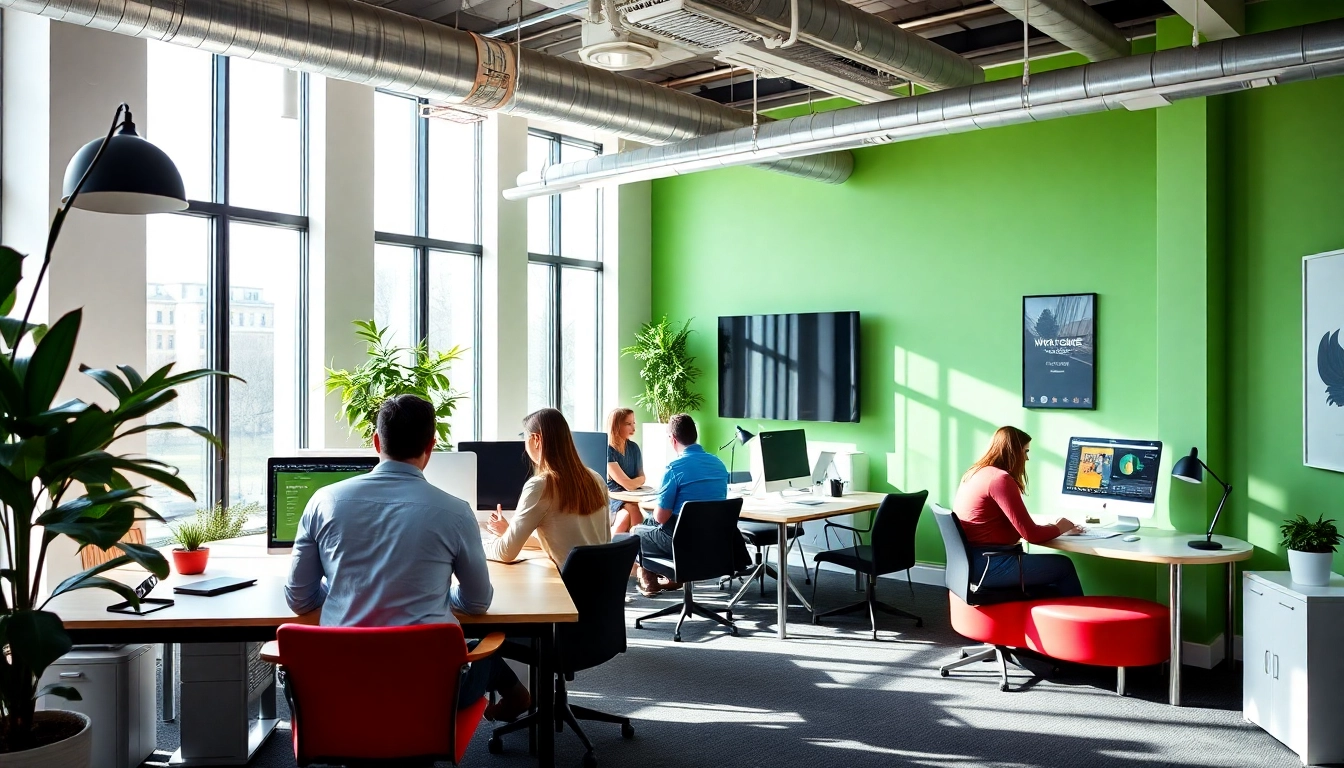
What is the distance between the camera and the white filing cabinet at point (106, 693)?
147 inches

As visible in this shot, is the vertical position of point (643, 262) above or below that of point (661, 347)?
above

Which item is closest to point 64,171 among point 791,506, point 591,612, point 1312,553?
point 591,612

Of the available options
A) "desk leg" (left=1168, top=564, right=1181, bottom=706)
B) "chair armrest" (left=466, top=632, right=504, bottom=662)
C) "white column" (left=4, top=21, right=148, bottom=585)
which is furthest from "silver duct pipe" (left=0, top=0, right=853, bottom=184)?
"desk leg" (left=1168, top=564, right=1181, bottom=706)

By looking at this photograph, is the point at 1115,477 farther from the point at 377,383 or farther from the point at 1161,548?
the point at 377,383

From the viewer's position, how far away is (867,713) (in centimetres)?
467

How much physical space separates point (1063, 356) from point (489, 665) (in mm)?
4911

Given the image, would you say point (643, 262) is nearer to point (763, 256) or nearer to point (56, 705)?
point (763, 256)

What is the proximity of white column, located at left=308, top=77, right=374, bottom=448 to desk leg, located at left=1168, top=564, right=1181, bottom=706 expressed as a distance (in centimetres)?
517

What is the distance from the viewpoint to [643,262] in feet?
31.1

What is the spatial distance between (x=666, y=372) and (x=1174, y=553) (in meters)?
4.92

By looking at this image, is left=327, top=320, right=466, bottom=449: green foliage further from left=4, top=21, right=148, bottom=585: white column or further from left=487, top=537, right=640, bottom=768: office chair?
left=487, top=537, right=640, bottom=768: office chair

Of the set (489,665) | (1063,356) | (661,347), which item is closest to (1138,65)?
(1063,356)

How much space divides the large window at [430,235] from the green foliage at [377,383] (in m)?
0.74

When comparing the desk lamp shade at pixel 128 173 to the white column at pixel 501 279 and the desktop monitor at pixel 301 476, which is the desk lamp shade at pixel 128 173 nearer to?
the desktop monitor at pixel 301 476
